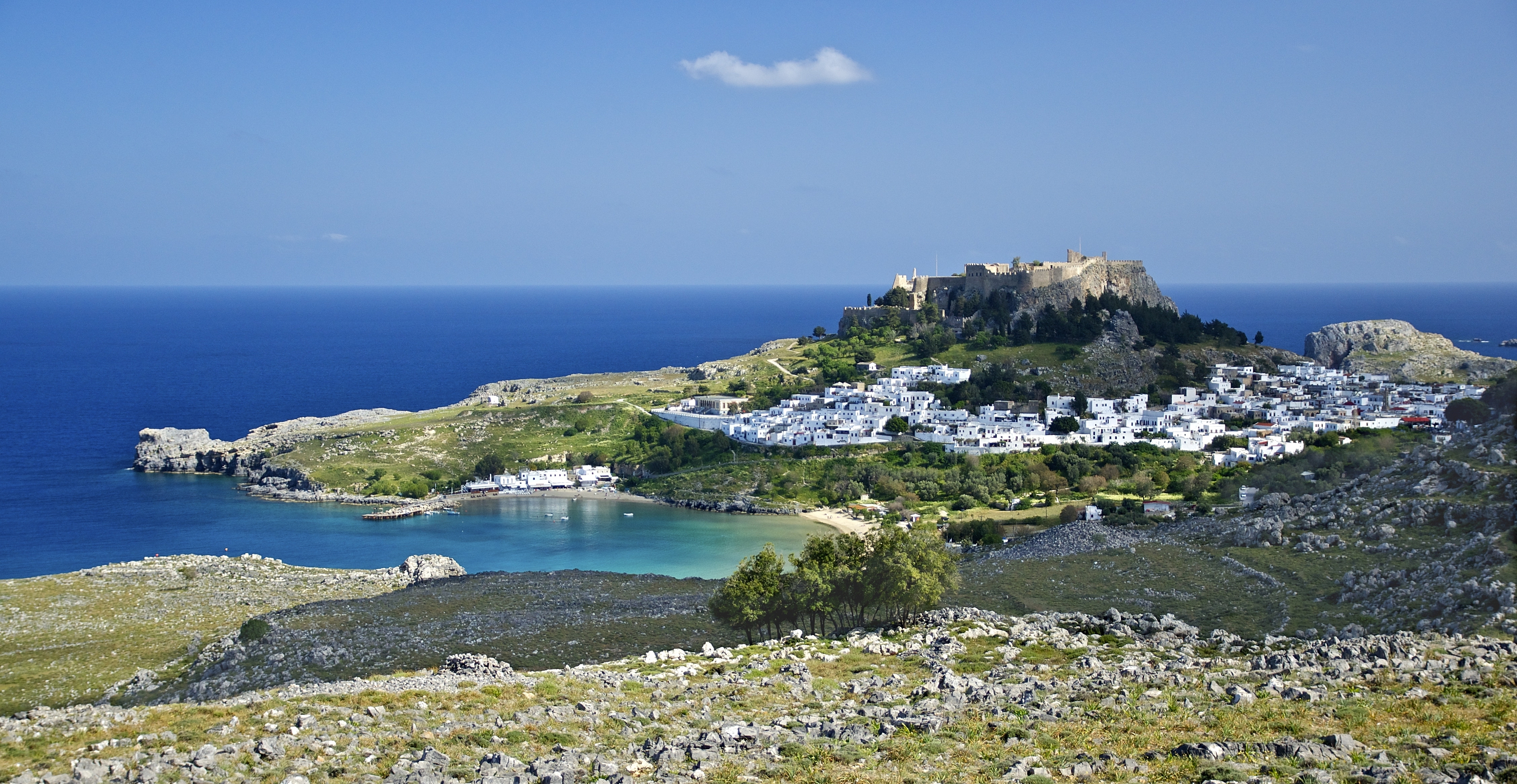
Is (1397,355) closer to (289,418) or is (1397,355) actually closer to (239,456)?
(239,456)

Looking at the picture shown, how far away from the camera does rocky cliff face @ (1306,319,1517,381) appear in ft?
257

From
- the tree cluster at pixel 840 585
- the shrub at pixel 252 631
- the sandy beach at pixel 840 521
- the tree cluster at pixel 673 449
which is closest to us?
the tree cluster at pixel 840 585

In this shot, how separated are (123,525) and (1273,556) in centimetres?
4985

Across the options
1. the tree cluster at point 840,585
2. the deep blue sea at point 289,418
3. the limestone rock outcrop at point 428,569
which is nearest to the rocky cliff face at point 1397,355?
the deep blue sea at point 289,418

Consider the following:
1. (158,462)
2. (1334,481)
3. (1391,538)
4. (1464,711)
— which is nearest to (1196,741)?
(1464,711)

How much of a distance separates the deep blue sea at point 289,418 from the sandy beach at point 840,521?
119cm

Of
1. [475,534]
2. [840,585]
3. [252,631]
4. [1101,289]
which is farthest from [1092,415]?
[252,631]

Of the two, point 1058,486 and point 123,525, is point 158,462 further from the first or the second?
point 1058,486

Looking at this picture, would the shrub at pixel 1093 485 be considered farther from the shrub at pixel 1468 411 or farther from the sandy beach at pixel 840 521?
the shrub at pixel 1468 411

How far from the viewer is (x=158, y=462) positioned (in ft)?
215

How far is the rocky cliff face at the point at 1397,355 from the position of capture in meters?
78.2

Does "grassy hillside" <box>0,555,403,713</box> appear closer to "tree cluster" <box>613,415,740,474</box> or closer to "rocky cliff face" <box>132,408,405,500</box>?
"rocky cliff face" <box>132,408,405,500</box>

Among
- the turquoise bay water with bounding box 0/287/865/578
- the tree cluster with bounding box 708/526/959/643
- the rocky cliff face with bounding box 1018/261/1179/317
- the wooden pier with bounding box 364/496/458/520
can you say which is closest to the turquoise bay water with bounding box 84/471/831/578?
the turquoise bay water with bounding box 0/287/865/578

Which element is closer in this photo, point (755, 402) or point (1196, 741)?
point (1196, 741)
